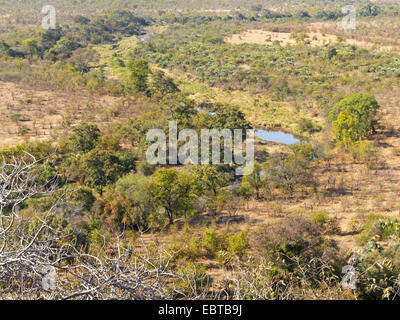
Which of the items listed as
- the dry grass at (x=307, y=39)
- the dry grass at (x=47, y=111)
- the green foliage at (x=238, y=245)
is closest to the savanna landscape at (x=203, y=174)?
the green foliage at (x=238, y=245)

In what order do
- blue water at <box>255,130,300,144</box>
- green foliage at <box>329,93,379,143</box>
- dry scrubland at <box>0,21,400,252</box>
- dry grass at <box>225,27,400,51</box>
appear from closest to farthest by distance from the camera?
dry scrubland at <box>0,21,400,252</box>, green foliage at <box>329,93,379,143</box>, blue water at <box>255,130,300,144</box>, dry grass at <box>225,27,400,51</box>

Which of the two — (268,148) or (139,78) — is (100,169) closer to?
(268,148)

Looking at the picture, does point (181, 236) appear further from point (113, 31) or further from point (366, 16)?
point (366, 16)

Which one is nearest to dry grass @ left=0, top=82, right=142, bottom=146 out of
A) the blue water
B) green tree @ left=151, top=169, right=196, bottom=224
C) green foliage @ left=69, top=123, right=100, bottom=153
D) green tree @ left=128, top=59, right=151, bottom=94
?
green tree @ left=128, top=59, right=151, bottom=94

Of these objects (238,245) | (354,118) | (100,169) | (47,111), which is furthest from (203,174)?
(47,111)

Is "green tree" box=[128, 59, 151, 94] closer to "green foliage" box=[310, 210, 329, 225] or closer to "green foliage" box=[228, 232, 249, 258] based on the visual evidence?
"green foliage" box=[310, 210, 329, 225]
